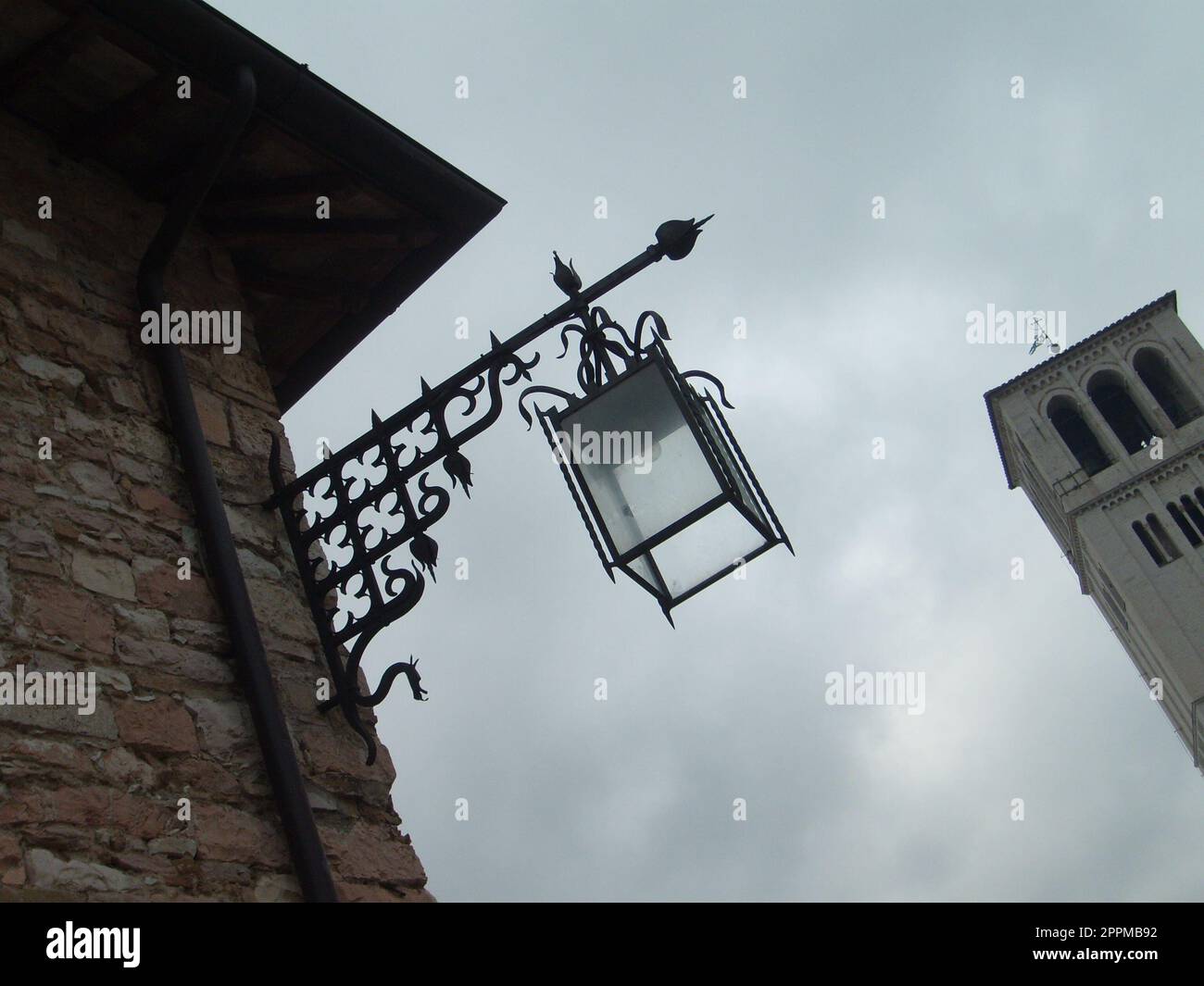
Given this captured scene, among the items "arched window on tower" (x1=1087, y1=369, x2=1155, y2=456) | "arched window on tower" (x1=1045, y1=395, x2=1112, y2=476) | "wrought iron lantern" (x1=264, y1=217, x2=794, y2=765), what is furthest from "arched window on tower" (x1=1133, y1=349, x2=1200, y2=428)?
"wrought iron lantern" (x1=264, y1=217, x2=794, y2=765)

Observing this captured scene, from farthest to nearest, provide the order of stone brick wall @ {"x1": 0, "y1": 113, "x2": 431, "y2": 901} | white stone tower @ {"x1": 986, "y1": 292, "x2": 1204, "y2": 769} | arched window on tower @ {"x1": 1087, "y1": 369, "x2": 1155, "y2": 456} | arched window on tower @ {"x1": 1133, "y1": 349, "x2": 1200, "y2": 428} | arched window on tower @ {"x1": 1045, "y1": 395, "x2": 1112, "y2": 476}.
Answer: arched window on tower @ {"x1": 1045, "y1": 395, "x2": 1112, "y2": 476}
arched window on tower @ {"x1": 1087, "y1": 369, "x2": 1155, "y2": 456}
arched window on tower @ {"x1": 1133, "y1": 349, "x2": 1200, "y2": 428}
white stone tower @ {"x1": 986, "y1": 292, "x2": 1204, "y2": 769}
stone brick wall @ {"x1": 0, "y1": 113, "x2": 431, "y2": 901}

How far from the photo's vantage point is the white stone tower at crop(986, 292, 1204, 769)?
38344 mm

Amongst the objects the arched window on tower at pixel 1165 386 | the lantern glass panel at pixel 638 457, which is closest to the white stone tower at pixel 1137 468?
the arched window on tower at pixel 1165 386

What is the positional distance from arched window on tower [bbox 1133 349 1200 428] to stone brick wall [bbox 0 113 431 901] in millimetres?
40999

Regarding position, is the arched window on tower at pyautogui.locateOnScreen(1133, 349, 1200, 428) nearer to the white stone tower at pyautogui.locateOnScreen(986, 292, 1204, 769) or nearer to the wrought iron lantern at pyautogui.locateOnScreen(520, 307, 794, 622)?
the white stone tower at pyautogui.locateOnScreen(986, 292, 1204, 769)

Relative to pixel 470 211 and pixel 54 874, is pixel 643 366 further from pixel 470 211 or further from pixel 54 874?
pixel 54 874

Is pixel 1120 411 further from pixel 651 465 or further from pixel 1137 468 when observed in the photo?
pixel 651 465

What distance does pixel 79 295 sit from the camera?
4.05 metres

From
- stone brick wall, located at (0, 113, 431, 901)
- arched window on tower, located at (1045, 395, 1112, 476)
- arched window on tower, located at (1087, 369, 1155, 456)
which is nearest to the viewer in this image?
stone brick wall, located at (0, 113, 431, 901)

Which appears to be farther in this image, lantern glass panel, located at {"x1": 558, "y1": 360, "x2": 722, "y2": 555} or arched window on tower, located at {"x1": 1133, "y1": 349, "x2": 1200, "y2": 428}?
arched window on tower, located at {"x1": 1133, "y1": 349, "x2": 1200, "y2": 428}

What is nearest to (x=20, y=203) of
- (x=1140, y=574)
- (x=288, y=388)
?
(x=288, y=388)

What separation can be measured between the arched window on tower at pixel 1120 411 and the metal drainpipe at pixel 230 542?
1603 inches

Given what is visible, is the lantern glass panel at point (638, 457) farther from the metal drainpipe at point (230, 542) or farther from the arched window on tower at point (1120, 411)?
the arched window on tower at point (1120, 411)

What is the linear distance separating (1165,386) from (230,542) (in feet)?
139
